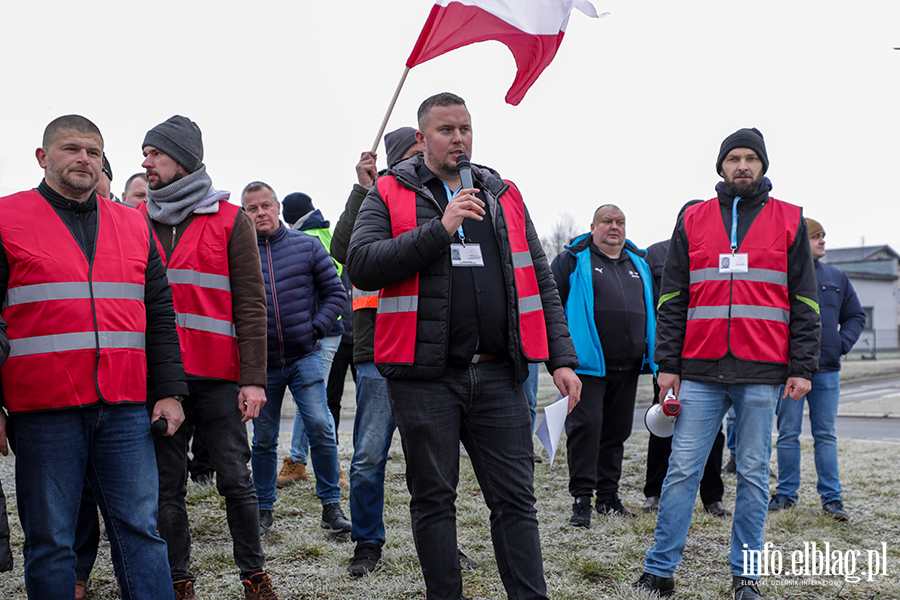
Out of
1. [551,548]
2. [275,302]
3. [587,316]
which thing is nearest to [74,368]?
[275,302]

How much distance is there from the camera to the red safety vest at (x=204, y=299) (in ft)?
11.6

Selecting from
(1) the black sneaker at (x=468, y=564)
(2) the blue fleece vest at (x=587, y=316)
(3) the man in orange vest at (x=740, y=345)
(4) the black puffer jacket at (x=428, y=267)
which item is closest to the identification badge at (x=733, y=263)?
(3) the man in orange vest at (x=740, y=345)

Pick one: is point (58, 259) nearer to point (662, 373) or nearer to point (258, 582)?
point (258, 582)

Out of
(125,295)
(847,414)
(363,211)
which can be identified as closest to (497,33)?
(363,211)

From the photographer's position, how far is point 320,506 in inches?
219

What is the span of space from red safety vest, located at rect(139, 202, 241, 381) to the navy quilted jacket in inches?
46.6

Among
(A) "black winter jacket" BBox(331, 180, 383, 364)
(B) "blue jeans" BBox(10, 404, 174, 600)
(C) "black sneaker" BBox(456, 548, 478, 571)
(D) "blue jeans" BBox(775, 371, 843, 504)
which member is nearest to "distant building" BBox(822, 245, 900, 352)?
(D) "blue jeans" BBox(775, 371, 843, 504)

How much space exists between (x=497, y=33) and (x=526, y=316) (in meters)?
1.80

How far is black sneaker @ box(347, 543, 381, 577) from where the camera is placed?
159 inches

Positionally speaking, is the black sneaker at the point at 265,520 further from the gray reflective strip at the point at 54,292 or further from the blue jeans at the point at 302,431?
the gray reflective strip at the point at 54,292

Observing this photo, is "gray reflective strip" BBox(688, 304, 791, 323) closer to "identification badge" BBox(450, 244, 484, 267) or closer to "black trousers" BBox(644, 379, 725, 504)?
"identification badge" BBox(450, 244, 484, 267)

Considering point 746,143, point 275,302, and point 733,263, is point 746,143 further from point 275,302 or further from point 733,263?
point 275,302

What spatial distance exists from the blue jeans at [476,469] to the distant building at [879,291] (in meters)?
53.4

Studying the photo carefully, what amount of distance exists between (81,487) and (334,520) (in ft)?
7.46
